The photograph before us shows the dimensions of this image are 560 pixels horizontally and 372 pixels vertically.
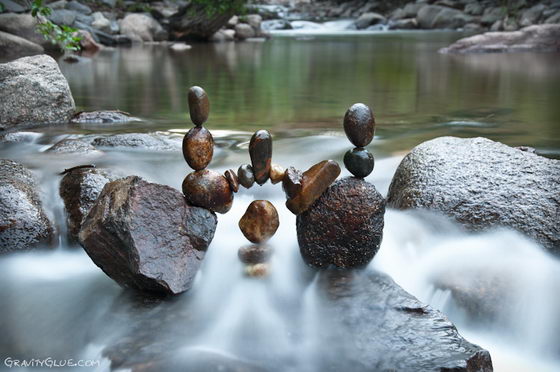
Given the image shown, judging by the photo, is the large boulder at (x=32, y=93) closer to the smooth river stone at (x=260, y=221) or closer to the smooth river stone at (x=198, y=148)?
the smooth river stone at (x=198, y=148)

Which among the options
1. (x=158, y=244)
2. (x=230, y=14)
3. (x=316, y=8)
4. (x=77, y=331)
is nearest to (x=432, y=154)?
(x=158, y=244)

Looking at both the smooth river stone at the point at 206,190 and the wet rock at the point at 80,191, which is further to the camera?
the wet rock at the point at 80,191

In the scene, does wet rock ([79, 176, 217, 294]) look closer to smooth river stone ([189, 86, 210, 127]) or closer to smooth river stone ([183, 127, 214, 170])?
smooth river stone ([183, 127, 214, 170])

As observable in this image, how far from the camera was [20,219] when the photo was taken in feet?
9.93

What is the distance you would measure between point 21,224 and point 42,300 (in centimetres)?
57

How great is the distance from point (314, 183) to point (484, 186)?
107 centimetres

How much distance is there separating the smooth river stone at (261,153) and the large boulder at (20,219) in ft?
4.20

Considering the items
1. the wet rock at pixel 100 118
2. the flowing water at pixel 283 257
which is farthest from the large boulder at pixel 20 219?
the wet rock at pixel 100 118

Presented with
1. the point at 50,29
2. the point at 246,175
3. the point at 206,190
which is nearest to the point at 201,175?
the point at 206,190

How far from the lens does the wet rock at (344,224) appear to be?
2.65m

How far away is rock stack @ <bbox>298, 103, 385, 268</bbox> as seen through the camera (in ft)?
8.67

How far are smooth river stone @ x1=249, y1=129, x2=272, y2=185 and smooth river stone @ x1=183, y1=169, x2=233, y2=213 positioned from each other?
0.17m

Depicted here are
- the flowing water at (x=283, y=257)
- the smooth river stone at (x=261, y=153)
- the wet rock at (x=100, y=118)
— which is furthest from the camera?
the wet rock at (x=100, y=118)

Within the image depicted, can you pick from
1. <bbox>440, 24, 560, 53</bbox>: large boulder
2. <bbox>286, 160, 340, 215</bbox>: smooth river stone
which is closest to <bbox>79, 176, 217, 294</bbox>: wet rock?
<bbox>286, 160, 340, 215</bbox>: smooth river stone
